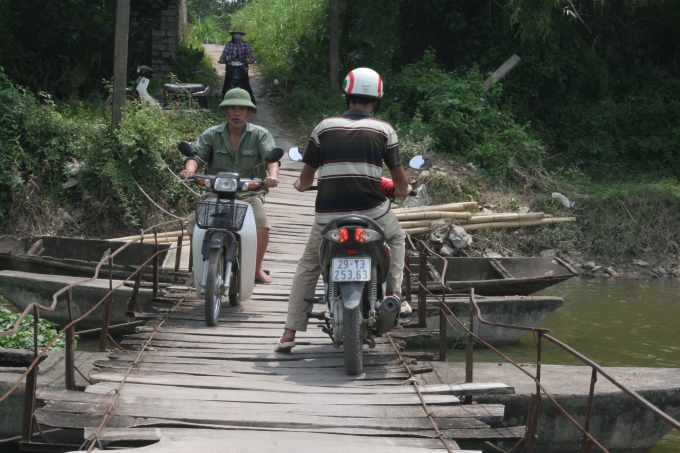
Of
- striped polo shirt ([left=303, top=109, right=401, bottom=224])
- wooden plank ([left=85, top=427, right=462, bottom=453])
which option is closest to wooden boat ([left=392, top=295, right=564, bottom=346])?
striped polo shirt ([left=303, top=109, right=401, bottom=224])

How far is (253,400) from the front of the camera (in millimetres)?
4402

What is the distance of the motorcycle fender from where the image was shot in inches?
187

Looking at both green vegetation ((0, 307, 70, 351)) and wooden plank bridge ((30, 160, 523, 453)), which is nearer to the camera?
wooden plank bridge ((30, 160, 523, 453))

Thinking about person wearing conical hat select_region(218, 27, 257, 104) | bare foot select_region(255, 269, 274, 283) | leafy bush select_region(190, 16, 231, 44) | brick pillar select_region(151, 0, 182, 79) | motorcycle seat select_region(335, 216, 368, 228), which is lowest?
bare foot select_region(255, 269, 274, 283)

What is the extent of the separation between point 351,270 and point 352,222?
275 millimetres

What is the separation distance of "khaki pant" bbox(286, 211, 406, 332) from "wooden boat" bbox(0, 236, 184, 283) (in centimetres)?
390

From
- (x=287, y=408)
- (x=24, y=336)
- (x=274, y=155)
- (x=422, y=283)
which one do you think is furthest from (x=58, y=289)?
(x=287, y=408)

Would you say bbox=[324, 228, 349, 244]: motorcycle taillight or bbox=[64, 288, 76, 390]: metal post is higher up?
bbox=[324, 228, 349, 244]: motorcycle taillight

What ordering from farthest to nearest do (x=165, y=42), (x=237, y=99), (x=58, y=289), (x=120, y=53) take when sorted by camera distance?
(x=165, y=42) < (x=120, y=53) < (x=58, y=289) < (x=237, y=99)

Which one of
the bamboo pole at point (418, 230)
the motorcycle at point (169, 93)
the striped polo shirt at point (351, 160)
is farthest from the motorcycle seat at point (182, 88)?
the striped polo shirt at point (351, 160)

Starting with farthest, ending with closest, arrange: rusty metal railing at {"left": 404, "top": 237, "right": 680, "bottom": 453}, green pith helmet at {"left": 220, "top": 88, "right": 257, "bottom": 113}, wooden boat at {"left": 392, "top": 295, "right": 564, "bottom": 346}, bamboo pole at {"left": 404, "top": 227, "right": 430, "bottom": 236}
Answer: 1. bamboo pole at {"left": 404, "top": 227, "right": 430, "bottom": 236}
2. wooden boat at {"left": 392, "top": 295, "right": 564, "bottom": 346}
3. green pith helmet at {"left": 220, "top": 88, "right": 257, "bottom": 113}
4. rusty metal railing at {"left": 404, "top": 237, "right": 680, "bottom": 453}

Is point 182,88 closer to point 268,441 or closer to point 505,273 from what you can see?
point 505,273

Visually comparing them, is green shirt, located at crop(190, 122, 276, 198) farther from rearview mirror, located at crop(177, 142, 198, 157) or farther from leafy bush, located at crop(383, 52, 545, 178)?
leafy bush, located at crop(383, 52, 545, 178)

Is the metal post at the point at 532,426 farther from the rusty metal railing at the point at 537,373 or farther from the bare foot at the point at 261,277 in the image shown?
the bare foot at the point at 261,277
